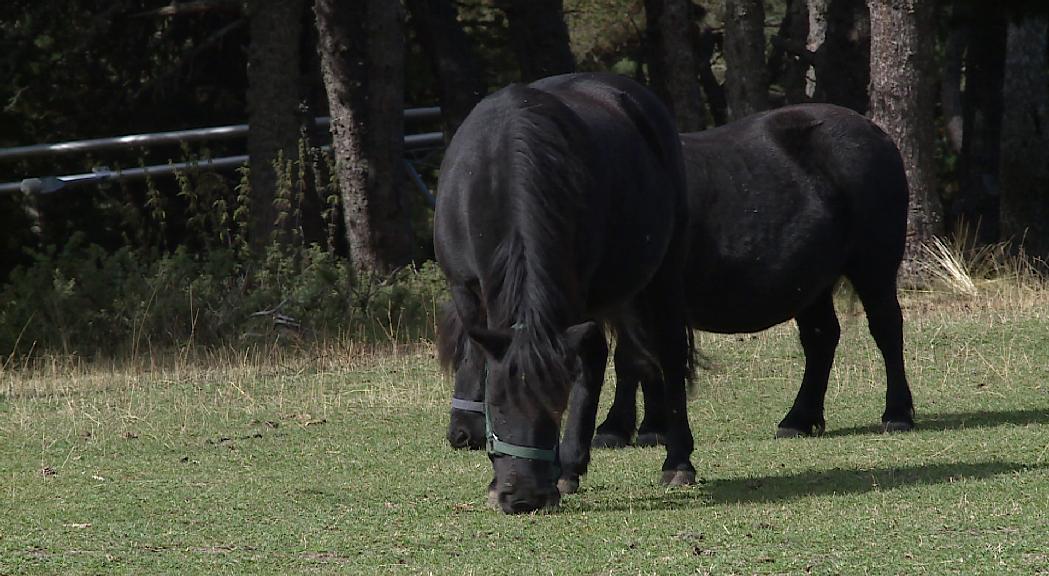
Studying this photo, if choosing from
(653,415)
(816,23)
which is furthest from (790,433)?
(816,23)

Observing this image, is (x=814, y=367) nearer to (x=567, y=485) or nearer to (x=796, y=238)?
(x=796, y=238)

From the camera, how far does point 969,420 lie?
9.73 metres

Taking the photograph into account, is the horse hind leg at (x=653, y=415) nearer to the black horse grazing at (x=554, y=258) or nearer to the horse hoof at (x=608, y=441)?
the horse hoof at (x=608, y=441)

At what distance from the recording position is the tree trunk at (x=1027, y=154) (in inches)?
770

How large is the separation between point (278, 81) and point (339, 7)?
1161 millimetres

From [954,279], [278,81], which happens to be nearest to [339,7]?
[278,81]

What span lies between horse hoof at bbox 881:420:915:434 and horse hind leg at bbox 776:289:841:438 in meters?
0.38

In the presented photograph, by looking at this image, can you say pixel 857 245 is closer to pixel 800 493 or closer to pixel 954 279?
pixel 800 493

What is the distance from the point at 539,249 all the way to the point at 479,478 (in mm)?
2051

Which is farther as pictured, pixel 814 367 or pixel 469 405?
pixel 814 367

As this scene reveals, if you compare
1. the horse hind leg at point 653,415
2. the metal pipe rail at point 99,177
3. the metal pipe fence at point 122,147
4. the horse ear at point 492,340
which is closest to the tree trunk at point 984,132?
the metal pipe fence at point 122,147

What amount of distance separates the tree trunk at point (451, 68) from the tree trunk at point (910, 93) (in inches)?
216

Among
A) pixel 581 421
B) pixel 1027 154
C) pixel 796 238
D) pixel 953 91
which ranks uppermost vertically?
pixel 796 238

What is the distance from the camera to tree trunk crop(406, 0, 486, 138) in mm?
20058
